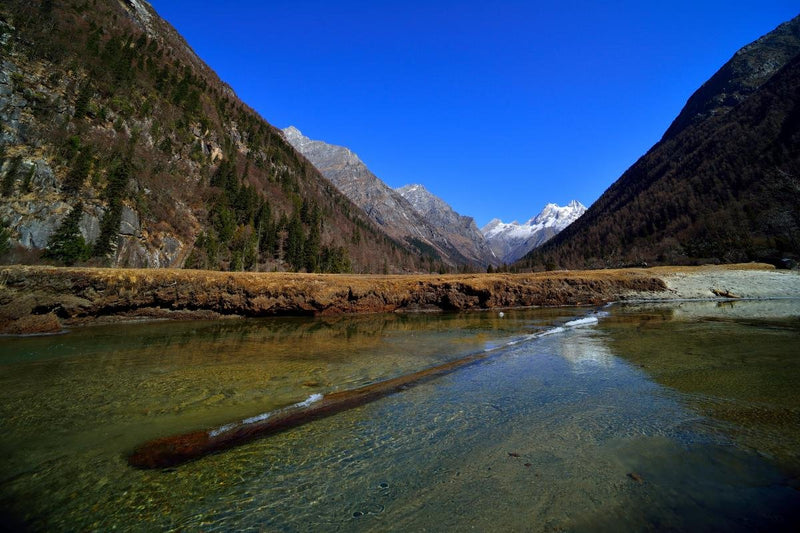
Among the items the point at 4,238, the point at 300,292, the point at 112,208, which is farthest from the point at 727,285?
the point at 4,238

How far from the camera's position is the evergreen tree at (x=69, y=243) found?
4488 cm

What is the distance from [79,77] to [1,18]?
1448 centimetres

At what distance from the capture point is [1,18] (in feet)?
214

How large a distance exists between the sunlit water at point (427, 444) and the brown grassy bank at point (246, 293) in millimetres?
9570

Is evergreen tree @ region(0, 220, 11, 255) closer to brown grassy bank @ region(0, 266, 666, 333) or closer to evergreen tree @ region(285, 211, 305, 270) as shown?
brown grassy bank @ region(0, 266, 666, 333)

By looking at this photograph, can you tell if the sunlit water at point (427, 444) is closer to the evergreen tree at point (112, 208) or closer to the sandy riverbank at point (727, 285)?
the sandy riverbank at point (727, 285)

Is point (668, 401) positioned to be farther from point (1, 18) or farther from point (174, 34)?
point (174, 34)

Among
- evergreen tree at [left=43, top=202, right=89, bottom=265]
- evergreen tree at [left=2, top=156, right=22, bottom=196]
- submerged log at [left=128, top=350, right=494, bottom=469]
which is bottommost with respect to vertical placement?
submerged log at [left=128, top=350, right=494, bottom=469]

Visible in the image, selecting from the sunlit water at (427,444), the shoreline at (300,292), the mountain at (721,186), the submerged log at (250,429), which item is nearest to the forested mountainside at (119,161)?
the shoreline at (300,292)

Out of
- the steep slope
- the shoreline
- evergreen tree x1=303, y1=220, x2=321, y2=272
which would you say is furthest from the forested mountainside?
the steep slope

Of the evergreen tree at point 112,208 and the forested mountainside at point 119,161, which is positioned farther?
the evergreen tree at point 112,208

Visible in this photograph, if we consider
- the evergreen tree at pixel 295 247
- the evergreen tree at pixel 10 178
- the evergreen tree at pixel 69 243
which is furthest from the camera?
the evergreen tree at pixel 295 247

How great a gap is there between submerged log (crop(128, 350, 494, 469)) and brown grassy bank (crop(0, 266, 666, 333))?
1893 centimetres

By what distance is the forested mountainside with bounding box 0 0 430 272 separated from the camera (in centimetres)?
4850
